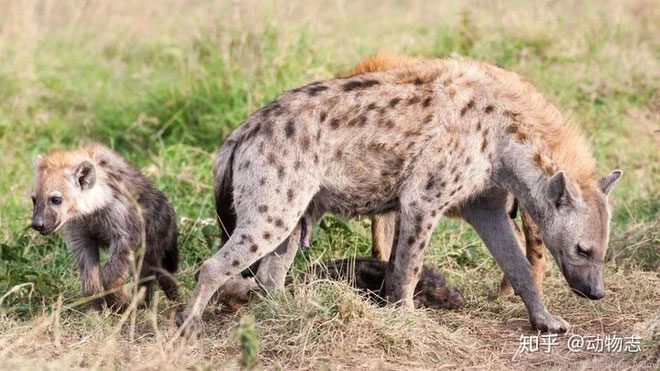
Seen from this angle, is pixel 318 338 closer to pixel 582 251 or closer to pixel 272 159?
pixel 272 159

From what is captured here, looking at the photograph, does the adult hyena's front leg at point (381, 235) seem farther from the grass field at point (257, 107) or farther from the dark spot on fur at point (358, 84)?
the dark spot on fur at point (358, 84)

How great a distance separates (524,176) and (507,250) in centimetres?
41

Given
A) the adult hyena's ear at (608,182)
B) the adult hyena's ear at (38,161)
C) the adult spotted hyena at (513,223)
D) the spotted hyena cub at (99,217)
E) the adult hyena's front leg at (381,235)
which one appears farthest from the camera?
the adult hyena's front leg at (381,235)

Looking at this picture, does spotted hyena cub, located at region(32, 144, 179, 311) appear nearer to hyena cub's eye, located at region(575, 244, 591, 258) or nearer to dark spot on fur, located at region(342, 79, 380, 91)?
dark spot on fur, located at region(342, 79, 380, 91)

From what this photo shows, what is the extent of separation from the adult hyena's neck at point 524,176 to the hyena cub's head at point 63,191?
74.6 inches

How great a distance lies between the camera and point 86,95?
910 centimetres

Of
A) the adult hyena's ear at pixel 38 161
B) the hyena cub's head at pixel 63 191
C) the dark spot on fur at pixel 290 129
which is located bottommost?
the hyena cub's head at pixel 63 191

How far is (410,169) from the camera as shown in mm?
5594

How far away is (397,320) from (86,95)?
4523mm

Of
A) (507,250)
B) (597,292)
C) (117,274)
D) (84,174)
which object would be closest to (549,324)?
(597,292)

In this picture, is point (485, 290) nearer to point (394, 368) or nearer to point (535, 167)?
point (535, 167)

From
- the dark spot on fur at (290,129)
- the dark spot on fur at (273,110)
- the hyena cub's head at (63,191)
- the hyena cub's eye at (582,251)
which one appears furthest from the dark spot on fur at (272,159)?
the hyena cub's eye at (582,251)

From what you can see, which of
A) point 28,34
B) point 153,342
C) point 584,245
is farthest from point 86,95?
point 584,245

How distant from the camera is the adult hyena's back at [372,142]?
550 cm
